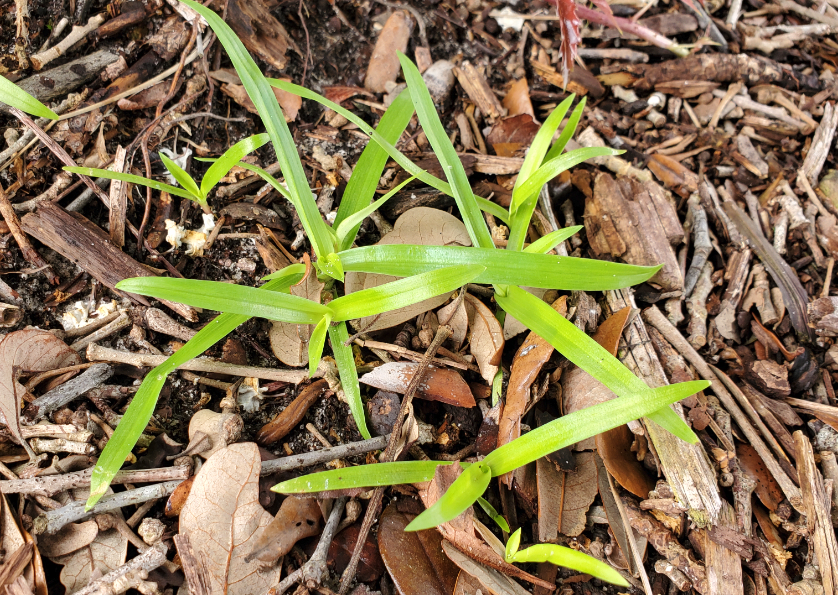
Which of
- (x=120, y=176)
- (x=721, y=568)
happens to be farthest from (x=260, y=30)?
(x=721, y=568)

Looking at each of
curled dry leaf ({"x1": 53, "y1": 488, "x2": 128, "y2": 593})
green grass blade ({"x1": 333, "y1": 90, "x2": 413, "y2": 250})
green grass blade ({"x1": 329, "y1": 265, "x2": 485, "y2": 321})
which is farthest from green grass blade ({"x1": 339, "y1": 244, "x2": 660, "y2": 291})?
curled dry leaf ({"x1": 53, "y1": 488, "x2": 128, "y2": 593})

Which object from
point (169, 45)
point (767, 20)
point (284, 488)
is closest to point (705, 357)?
point (284, 488)

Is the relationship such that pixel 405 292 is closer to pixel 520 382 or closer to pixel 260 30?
pixel 520 382

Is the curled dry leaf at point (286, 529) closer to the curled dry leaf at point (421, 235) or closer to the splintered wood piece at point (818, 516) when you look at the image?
the curled dry leaf at point (421, 235)

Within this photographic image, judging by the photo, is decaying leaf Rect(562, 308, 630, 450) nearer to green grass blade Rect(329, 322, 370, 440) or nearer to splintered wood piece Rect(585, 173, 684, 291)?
splintered wood piece Rect(585, 173, 684, 291)

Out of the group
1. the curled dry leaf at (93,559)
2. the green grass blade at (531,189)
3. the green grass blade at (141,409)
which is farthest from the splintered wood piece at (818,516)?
the curled dry leaf at (93,559)

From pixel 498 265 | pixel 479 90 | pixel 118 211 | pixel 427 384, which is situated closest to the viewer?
pixel 498 265

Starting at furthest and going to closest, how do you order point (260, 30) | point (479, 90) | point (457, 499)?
point (479, 90) → point (260, 30) → point (457, 499)
